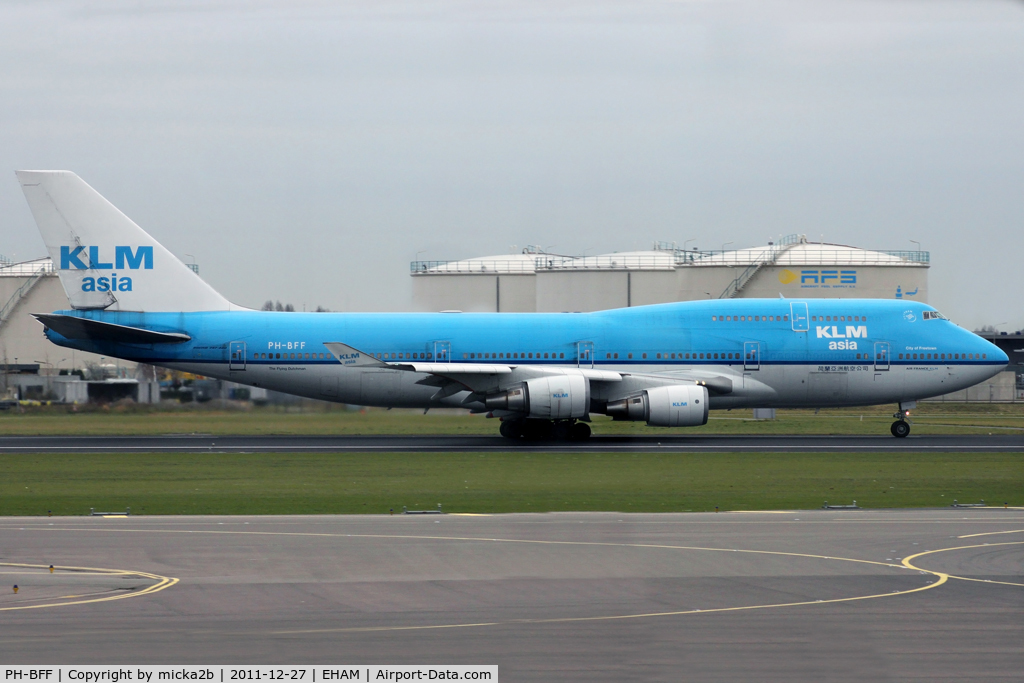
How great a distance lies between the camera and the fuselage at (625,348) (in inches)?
1545

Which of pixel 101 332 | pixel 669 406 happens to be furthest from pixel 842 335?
pixel 101 332

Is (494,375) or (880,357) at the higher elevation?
(880,357)

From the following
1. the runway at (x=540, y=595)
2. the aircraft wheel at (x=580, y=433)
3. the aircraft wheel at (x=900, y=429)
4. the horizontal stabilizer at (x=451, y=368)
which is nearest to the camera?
the runway at (x=540, y=595)

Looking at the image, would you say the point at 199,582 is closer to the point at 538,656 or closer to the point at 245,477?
the point at 538,656

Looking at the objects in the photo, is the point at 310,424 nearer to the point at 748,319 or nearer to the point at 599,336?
the point at 599,336

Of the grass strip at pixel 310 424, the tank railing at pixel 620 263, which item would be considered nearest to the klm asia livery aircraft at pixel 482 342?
the grass strip at pixel 310 424

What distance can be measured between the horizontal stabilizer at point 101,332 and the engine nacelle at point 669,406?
1634 cm

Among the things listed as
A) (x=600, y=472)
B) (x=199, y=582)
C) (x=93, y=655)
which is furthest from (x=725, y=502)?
(x=93, y=655)

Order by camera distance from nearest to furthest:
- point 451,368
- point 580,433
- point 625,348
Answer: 1. point 451,368
2. point 580,433
3. point 625,348

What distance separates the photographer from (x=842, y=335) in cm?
4056

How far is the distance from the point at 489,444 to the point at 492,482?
1118 centimetres

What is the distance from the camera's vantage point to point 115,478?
26.6m

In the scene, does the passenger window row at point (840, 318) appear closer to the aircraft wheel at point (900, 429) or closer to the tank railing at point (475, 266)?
the aircraft wheel at point (900, 429)

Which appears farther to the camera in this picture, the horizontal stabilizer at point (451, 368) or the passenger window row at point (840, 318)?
the passenger window row at point (840, 318)
